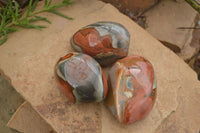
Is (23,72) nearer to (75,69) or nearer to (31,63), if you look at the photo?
(31,63)

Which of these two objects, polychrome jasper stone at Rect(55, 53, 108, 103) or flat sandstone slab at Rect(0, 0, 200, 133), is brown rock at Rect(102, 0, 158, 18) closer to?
flat sandstone slab at Rect(0, 0, 200, 133)

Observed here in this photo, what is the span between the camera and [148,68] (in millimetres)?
1231

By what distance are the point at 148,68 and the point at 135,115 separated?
246 mm

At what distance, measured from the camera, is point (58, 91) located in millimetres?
1378

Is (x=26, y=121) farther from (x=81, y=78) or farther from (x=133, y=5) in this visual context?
(x=133, y=5)

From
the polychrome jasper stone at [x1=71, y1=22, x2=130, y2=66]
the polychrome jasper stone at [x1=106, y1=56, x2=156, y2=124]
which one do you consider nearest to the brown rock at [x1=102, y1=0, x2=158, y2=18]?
the polychrome jasper stone at [x1=71, y1=22, x2=130, y2=66]

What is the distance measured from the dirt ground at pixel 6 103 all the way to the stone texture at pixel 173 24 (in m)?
1.24

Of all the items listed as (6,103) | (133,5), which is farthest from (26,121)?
(133,5)

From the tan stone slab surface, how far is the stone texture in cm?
119

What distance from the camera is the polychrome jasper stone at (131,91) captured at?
1175 millimetres

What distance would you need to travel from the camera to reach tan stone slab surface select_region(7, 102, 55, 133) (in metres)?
1.57

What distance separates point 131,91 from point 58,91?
1.44 ft

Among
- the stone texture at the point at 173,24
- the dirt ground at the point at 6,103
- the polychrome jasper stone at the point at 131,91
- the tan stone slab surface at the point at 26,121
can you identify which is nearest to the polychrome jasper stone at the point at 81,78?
Result: the polychrome jasper stone at the point at 131,91

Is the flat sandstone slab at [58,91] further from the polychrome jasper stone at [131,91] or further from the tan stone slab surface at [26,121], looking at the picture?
the tan stone slab surface at [26,121]
